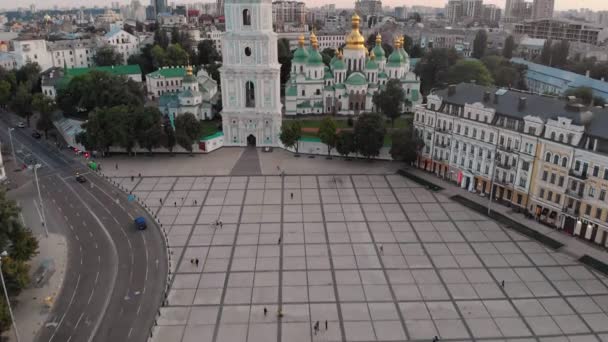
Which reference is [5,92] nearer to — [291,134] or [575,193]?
[291,134]

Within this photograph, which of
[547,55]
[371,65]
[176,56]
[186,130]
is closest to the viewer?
[186,130]

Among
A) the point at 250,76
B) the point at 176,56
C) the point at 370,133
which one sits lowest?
the point at 370,133

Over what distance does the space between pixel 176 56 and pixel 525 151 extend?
105 metres

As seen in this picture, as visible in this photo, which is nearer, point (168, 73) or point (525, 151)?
point (525, 151)

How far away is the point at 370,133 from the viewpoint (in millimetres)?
66375

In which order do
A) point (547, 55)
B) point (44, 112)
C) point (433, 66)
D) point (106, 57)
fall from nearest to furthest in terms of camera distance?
point (44, 112), point (433, 66), point (106, 57), point (547, 55)

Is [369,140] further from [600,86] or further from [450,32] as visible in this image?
[450,32]

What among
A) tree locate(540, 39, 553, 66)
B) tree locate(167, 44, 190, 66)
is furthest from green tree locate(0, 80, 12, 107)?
tree locate(540, 39, 553, 66)

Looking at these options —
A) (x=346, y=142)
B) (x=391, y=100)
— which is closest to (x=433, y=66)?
(x=391, y=100)

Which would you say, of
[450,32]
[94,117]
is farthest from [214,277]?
[450,32]

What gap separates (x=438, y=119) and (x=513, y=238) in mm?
20494

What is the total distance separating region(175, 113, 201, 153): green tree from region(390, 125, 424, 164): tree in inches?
1168

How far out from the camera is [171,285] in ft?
128

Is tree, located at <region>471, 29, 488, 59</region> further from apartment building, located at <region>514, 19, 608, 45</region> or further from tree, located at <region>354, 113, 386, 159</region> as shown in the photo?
tree, located at <region>354, 113, 386, 159</region>
